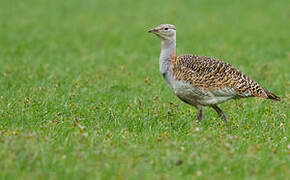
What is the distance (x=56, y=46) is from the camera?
45.1ft

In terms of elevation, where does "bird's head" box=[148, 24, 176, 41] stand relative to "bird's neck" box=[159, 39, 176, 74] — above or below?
above

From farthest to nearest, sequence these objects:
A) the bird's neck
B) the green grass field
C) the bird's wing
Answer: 1. the bird's neck
2. the bird's wing
3. the green grass field

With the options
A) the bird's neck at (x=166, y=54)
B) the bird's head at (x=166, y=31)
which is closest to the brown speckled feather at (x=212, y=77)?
the bird's neck at (x=166, y=54)

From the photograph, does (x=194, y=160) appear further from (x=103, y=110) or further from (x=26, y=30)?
(x=26, y=30)

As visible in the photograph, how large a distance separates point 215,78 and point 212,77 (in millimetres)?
41

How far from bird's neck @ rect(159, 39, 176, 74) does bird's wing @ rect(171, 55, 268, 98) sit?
0.48 feet

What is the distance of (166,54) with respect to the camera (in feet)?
25.3

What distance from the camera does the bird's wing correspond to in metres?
7.34

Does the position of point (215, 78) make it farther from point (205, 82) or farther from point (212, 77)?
Answer: point (205, 82)

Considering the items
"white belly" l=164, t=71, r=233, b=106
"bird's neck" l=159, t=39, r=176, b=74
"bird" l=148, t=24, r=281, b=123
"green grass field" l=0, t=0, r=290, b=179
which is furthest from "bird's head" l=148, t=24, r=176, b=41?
"green grass field" l=0, t=0, r=290, b=179

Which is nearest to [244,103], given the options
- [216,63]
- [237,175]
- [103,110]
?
[216,63]

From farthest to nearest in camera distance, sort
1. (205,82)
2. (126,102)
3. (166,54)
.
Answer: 1. (126,102)
2. (166,54)
3. (205,82)

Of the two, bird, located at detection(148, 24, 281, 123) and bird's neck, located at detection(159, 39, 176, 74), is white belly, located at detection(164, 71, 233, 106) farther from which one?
bird's neck, located at detection(159, 39, 176, 74)

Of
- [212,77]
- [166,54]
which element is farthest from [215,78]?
[166,54]
